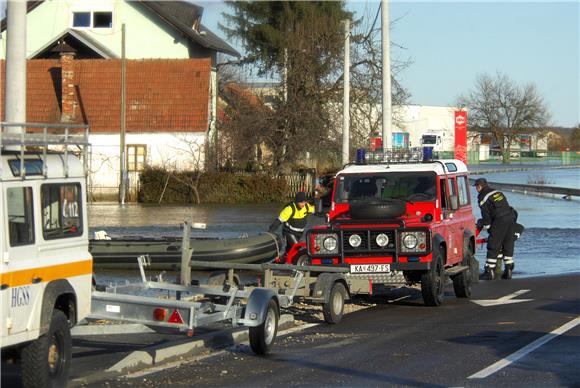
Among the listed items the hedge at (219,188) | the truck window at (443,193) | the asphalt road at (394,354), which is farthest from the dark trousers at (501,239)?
the hedge at (219,188)

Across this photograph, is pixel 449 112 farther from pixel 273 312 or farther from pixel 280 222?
pixel 273 312

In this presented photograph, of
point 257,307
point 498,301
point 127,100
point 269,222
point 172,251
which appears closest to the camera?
point 257,307

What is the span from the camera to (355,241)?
55.1 ft

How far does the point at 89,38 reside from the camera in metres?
57.7

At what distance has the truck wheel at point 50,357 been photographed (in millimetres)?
9469

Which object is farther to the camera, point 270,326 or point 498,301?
point 498,301

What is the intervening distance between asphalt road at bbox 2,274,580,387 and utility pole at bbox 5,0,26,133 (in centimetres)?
320

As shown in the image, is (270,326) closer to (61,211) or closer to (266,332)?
(266,332)

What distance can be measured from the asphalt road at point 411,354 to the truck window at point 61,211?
64.5 inches

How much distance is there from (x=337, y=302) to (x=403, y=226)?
2086mm

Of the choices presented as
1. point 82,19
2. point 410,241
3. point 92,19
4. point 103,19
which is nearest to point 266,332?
point 410,241

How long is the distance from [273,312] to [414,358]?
1.82 meters

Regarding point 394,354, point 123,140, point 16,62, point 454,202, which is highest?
point 16,62

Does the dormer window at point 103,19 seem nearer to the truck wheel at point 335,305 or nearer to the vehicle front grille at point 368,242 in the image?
the vehicle front grille at point 368,242
